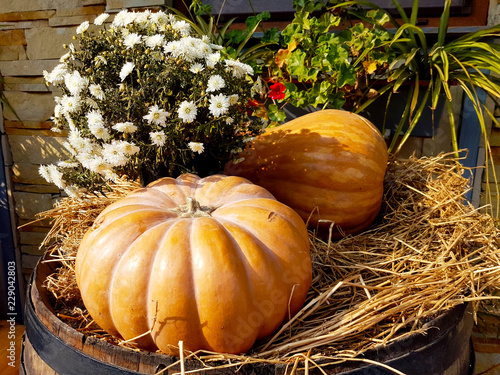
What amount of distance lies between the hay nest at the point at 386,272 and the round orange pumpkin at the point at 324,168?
0.32ft

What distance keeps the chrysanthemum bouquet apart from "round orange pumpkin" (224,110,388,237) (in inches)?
6.1

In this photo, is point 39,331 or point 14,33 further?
point 14,33

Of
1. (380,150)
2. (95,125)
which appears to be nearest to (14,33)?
→ (95,125)

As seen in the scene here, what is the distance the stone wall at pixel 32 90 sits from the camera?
6.84 ft

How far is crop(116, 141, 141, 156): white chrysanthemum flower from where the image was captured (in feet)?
3.36

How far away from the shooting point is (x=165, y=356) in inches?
28.5

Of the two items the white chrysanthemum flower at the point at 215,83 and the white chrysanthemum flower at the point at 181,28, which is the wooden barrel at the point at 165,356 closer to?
the white chrysanthemum flower at the point at 215,83

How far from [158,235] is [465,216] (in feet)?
3.25

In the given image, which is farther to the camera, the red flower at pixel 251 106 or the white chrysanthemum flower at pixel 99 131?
the red flower at pixel 251 106

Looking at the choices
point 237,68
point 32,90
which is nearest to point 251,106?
point 237,68

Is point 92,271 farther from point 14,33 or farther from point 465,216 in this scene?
point 14,33

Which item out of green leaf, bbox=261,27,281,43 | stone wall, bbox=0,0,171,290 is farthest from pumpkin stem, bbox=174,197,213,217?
stone wall, bbox=0,0,171,290

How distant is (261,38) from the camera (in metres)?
1.89

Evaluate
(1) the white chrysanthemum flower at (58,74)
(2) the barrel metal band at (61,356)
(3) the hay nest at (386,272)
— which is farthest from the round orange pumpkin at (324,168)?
(2) the barrel metal band at (61,356)
